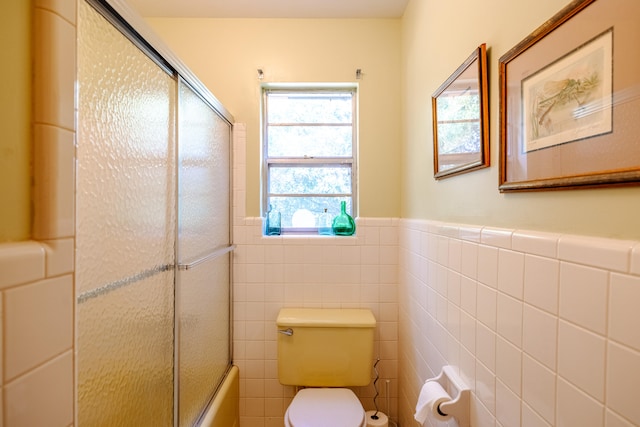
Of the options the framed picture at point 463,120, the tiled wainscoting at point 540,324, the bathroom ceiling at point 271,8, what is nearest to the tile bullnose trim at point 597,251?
the tiled wainscoting at point 540,324

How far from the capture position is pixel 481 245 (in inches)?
35.8

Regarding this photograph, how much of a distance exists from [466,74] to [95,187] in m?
1.15

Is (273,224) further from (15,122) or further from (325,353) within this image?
(15,122)

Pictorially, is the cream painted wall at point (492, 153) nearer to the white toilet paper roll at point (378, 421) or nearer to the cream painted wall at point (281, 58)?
the cream painted wall at point (281, 58)

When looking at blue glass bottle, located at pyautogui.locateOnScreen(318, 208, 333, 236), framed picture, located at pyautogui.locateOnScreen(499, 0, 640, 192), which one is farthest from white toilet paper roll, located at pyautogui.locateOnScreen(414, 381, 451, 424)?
blue glass bottle, located at pyautogui.locateOnScreen(318, 208, 333, 236)

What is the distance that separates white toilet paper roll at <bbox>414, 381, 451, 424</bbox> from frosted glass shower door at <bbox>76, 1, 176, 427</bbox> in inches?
35.3

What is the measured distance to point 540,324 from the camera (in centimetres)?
68

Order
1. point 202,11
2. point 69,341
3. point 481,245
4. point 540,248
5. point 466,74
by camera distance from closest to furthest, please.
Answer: point 69,341
point 540,248
point 481,245
point 466,74
point 202,11

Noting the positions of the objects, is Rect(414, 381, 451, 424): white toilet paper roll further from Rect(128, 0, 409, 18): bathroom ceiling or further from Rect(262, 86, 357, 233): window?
Rect(128, 0, 409, 18): bathroom ceiling

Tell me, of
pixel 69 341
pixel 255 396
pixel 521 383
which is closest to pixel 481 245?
pixel 521 383

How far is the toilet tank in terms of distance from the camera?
1.65 m

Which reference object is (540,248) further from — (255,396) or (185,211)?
(255,396)

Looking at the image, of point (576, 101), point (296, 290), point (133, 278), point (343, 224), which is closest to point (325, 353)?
point (296, 290)

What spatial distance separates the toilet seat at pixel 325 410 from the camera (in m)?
1.34
